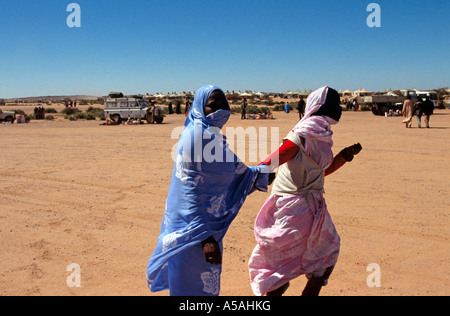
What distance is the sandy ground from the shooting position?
433cm

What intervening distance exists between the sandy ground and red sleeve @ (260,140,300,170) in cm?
146

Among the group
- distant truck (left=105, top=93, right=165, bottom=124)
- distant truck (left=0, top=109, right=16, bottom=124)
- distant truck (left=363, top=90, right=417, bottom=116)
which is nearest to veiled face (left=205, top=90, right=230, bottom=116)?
distant truck (left=105, top=93, right=165, bottom=124)

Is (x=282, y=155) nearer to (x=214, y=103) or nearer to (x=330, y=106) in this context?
(x=330, y=106)

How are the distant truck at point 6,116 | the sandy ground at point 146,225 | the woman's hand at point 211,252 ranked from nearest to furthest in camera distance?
the woman's hand at point 211,252
the sandy ground at point 146,225
the distant truck at point 6,116

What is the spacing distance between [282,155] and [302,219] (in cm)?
54

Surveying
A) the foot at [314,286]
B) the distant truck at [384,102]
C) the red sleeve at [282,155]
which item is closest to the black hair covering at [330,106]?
the red sleeve at [282,155]

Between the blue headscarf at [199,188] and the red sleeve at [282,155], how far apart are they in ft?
0.96

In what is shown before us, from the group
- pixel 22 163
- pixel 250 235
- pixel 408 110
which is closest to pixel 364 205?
pixel 250 235

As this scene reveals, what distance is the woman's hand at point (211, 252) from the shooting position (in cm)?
289

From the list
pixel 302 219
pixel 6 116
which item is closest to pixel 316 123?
pixel 302 219

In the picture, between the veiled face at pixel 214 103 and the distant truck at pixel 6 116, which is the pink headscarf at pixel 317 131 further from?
the distant truck at pixel 6 116

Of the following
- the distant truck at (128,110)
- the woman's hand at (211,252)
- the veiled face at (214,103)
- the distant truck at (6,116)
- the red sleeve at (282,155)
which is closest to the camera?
the woman's hand at (211,252)

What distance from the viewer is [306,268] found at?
342cm

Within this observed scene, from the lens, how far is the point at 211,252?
289 cm
